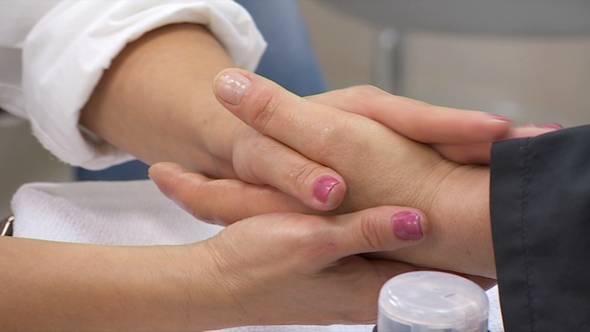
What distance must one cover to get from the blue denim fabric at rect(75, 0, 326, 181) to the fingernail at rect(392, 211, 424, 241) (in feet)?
1.75

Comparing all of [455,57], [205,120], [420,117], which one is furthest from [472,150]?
[455,57]

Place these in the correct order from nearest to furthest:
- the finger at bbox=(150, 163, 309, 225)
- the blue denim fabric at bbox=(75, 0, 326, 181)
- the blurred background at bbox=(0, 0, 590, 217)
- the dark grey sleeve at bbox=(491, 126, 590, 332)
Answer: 1. the dark grey sleeve at bbox=(491, 126, 590, 332)
2. the finger at bbox=(150, 163, 309, 225)
3. the blue denim fabric at bbox=(75, 0, 326, 181)
4. the blurred background at bbox=(0, 0, 590, 217)

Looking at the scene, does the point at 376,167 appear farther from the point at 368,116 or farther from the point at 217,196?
the point at 217,196

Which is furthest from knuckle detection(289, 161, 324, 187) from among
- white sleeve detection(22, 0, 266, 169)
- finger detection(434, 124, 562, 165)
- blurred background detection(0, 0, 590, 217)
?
blurred background detection(0, 0, 590, 217)

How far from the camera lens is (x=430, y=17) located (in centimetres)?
173

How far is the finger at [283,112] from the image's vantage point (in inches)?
29.1

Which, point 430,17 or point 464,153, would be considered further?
point 430,17

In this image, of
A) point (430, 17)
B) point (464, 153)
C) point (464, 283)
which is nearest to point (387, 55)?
point (430, 17)

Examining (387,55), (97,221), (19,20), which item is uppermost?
(19,20)

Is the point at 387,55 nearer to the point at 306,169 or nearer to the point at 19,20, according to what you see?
the point at 19,20

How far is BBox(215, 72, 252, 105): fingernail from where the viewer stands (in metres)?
0.75

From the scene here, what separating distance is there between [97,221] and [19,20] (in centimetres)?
26

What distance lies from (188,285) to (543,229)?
0.95 ft

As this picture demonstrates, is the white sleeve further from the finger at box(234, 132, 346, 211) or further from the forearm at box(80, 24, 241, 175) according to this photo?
the finger at box(234, 132, 346, 211)
